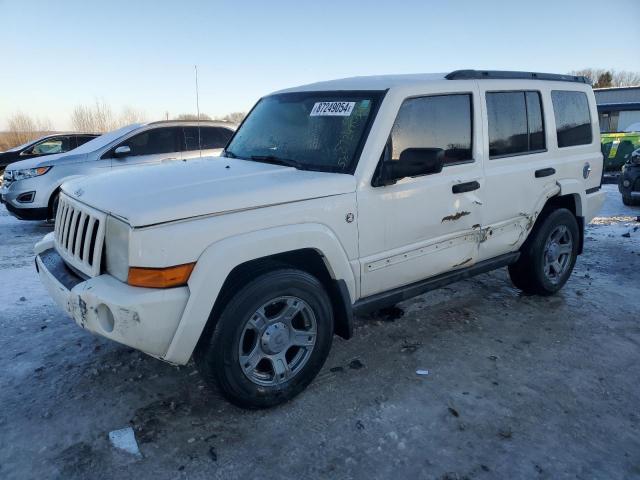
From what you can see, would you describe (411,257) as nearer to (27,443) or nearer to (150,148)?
(27,443)

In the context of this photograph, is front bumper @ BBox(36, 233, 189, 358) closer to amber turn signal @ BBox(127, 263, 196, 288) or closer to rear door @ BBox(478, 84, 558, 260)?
amber turn signal @ BBox(127, 263, 196, 288)

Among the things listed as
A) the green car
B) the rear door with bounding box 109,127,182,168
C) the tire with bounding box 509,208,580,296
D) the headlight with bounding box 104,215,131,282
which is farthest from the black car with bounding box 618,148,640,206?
the headlight with bounding box 104,215,131,282

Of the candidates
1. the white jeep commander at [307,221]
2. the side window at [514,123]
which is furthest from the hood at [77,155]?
the side window at [514,123]

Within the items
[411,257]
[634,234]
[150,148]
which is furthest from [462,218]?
[150,148]

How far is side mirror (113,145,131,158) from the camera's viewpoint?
780 centimetres

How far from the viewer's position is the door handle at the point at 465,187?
3.45 metres

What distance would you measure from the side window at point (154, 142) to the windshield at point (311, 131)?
4763 millimetres

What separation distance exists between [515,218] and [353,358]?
5.99 ft

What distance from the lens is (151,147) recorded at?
27.0 ft

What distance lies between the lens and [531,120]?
4.10 m

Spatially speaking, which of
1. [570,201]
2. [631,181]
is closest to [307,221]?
[570,201]

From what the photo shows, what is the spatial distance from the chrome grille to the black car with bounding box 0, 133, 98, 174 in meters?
9.82

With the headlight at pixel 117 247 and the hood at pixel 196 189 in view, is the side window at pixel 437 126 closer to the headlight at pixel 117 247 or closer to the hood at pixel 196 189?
the hood at pixel 196 189

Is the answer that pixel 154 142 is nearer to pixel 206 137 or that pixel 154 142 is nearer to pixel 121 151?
pixel 121 151
